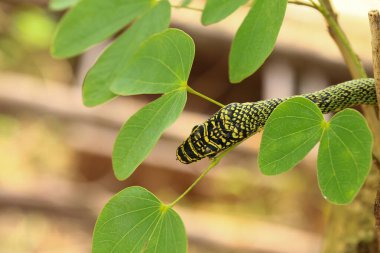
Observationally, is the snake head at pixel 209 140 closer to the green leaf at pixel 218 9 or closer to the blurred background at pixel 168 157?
the green leaf at pixel 218 9

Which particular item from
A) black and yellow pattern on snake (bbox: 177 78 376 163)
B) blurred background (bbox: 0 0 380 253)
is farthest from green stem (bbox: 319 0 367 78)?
blurred background (bbox: 0 0 380 253)

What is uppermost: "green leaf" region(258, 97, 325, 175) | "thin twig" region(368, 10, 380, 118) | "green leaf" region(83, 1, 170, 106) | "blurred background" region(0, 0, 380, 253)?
"thin twig" region(368, 10, 380, 118)

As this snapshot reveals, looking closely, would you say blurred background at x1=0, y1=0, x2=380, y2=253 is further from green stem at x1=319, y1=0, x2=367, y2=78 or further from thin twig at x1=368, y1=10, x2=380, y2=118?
thin twig at x1=368, y1=10, x2=380, y2=118

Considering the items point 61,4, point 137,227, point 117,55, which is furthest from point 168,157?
point 137,227

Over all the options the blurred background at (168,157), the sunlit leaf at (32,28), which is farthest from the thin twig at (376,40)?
the sunlit leaf at (32,28)

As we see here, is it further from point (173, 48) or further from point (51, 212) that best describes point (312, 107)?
point (51, 212)

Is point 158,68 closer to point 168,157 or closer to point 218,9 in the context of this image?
point 218,9
